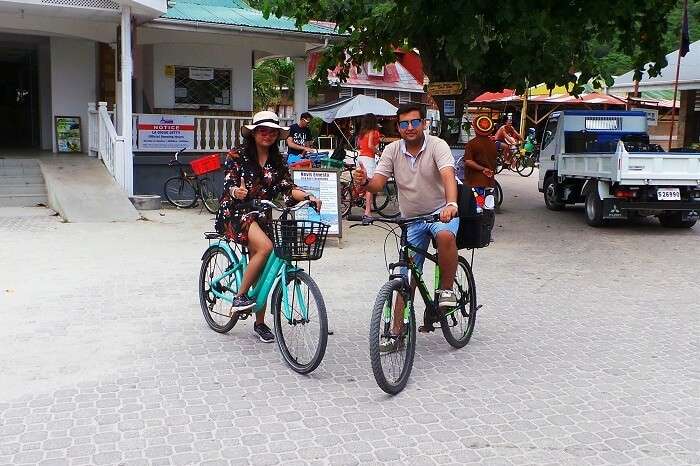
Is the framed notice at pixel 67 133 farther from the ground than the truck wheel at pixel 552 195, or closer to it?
farther from the ground

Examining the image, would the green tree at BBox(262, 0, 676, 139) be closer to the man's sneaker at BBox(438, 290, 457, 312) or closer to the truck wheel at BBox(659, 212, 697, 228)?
the truck wheel at BBox(659, 212, 697, 228)

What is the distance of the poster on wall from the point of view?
47.7 feet

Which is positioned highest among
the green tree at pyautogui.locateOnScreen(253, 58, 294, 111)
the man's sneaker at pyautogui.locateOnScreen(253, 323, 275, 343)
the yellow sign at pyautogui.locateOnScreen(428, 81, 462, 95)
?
the green tree at pyautogui.locateOnScreen(253, 58, 294, 111)

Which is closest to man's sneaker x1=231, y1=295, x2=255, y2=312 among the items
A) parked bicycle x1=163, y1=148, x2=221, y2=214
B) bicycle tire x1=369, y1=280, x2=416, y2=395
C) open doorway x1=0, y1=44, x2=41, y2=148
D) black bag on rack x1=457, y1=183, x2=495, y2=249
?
bicycle tire x1=369, y1=280, x2=416, y2=395

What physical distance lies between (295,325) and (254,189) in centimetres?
109

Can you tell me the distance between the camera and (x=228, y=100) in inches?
676

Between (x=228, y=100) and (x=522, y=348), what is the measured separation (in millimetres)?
12854

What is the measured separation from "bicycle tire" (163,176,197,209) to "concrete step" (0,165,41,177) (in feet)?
7.79

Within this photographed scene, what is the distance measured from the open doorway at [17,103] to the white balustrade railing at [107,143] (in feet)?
7.69

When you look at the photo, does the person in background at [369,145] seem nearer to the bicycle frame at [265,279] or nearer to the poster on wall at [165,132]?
the poster on wall at [165,132]

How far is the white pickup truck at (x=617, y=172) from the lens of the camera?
11.5m

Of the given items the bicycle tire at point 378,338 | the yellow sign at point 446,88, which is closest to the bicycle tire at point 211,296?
the bicycle tire at point 378,338

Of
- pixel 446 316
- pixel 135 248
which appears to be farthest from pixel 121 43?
pixel 446 316

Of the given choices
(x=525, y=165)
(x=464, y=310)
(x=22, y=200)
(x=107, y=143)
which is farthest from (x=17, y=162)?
(x=525, y=165)
